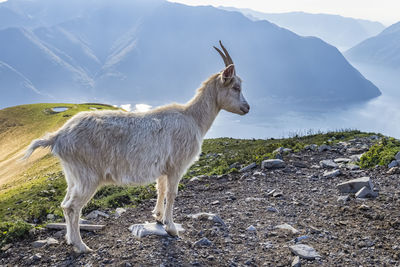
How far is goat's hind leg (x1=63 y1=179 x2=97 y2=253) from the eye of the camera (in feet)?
24.1

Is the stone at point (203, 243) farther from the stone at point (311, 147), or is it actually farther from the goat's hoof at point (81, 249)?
the stone at point (311, 147)

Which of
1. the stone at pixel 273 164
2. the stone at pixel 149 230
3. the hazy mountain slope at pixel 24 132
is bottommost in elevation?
the hazy mountain slope at pixel 24 132

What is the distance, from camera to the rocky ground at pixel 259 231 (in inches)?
283

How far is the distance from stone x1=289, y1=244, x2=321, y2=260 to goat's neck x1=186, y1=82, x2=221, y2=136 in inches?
143

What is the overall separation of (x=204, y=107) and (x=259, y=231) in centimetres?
349

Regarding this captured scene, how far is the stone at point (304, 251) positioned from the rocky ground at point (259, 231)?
7 centimetres

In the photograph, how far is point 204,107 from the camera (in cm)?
921

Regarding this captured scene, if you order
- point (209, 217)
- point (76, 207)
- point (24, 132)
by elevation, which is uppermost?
point (76, 207)

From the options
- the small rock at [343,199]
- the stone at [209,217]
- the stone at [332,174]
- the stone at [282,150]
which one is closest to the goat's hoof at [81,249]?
the stone at [209,217]

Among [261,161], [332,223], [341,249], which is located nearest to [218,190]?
[261,161]

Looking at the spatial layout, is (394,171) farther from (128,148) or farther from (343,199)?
(128,148)

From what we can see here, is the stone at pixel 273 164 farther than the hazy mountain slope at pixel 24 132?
No

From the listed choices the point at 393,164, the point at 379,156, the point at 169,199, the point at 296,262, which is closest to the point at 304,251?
the point at 296,262

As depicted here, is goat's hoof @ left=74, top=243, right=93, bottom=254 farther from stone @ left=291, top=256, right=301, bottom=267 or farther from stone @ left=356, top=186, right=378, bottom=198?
stone @ left=356, top=186, right=378, bottom=198
